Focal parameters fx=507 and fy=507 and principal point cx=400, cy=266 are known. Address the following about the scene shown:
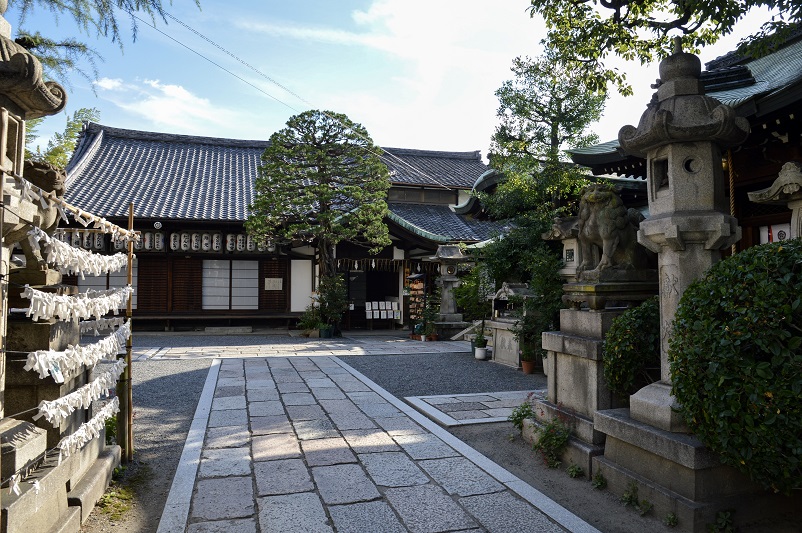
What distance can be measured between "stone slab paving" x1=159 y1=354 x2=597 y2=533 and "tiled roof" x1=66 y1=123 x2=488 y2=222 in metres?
12.7

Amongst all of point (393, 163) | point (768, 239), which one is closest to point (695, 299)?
point (768, 239)

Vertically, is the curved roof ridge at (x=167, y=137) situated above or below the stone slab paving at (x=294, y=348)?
above

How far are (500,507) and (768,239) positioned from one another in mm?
7538

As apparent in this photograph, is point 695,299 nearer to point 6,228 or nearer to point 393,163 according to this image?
point 6,228

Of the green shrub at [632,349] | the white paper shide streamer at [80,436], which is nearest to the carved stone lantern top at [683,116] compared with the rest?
the green shrub at [632,349]

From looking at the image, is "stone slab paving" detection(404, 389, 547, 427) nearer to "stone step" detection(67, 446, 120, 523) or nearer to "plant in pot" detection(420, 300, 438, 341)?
"stone step" detection(67, 446, 120, 523)

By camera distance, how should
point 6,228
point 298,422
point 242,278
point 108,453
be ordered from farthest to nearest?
point 242,278, point 298,422, point 108,453, point 6,228

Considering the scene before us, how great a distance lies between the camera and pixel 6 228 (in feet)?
9.68

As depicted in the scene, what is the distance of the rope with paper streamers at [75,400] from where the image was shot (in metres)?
3.09

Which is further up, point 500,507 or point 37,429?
point 37,429

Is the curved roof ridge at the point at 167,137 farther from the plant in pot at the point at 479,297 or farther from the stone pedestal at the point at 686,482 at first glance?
the stone pedestal at the point at 686,482

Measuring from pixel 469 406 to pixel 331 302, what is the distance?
10.2 metres

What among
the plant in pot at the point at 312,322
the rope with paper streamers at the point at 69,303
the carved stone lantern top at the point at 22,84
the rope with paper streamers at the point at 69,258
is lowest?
the plant in pot at the point at 312,322

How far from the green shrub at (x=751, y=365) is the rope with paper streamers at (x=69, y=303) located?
4112 mm
